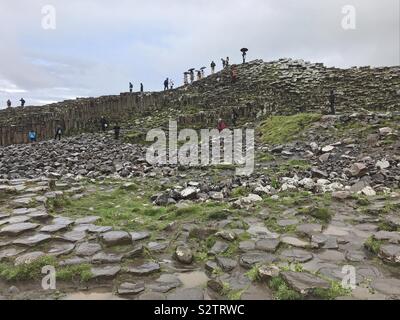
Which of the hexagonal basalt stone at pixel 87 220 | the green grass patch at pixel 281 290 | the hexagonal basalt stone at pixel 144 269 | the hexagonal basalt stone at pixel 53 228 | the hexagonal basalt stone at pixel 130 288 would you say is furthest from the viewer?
the hexagonal basalt stone at pixel 87 220

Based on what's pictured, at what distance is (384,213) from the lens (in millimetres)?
7910

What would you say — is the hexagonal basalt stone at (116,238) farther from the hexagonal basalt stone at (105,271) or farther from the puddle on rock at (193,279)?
the puddle on rock at (193,279)

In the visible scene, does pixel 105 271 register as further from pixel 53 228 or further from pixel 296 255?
pixel 296 255

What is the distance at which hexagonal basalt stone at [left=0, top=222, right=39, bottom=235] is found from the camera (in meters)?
6.77

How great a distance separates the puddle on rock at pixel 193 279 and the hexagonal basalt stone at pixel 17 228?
330cm

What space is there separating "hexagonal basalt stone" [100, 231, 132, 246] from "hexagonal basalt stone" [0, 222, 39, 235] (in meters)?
1.48

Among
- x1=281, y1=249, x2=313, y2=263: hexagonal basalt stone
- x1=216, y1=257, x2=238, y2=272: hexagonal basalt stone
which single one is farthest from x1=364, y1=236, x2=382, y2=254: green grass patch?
x1=216, y1=257, x2=238, y2=272: hexagonal basalt stone

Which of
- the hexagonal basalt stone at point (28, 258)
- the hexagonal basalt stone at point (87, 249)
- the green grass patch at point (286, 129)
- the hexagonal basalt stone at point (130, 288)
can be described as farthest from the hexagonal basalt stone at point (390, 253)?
the green grass patch at point (286, 129)

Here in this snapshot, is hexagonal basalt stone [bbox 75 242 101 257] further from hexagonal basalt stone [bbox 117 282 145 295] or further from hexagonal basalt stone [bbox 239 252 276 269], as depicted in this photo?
hexagonal basalt stone [bbox 239 252 276 269]

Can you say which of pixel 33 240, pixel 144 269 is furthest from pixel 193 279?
pixel 33 240

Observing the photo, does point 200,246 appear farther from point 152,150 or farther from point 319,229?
point 152,150

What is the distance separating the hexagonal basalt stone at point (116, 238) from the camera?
21.1ft
